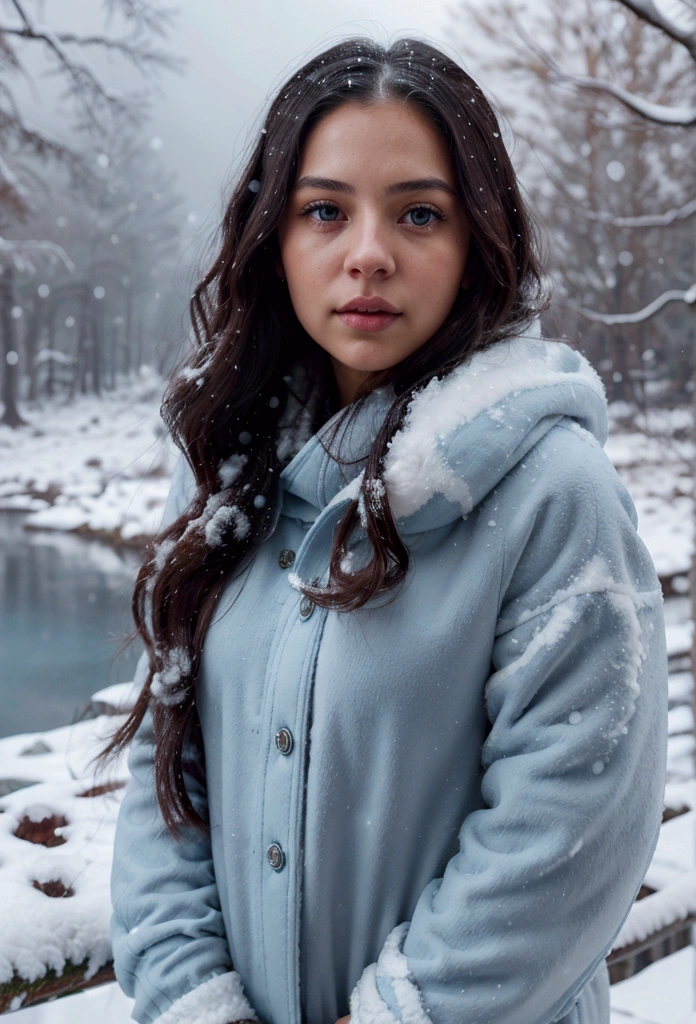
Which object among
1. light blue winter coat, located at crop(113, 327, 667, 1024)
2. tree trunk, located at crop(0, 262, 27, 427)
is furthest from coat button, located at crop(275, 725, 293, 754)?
tree trunk, located at crop(0, 262, 27, 427)

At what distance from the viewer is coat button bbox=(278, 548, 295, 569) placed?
97cm

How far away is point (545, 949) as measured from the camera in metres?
0.76

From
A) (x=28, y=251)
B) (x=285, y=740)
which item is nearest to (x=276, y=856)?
(x=285, y=740)

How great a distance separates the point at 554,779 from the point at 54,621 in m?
1.73

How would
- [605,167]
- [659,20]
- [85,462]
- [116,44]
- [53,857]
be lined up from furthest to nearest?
[605,167] < [85,462] < [116,44] < [659,20] < [53,857]

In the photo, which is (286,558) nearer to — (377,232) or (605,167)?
(377,232)

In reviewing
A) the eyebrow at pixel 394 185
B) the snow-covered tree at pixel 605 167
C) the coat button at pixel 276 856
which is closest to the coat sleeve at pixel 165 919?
the coat button at pixel 276 856

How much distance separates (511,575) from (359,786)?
0.91ft

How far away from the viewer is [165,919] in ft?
3.21

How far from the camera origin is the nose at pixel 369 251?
0.85m

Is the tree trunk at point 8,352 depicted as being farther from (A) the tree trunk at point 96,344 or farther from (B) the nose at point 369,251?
(B) the nose at point 369,251

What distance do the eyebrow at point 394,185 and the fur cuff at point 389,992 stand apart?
77 centimetres

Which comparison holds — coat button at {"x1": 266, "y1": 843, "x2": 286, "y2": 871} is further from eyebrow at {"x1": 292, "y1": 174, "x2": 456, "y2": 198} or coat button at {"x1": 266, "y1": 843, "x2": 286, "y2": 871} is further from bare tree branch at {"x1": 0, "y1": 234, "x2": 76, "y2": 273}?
bare tree branch at {"x1": 0, "y1": 234, "x2": 76, "y2": 273}

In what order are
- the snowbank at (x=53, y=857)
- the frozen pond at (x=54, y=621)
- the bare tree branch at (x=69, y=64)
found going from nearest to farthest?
the snowbank at (x=53, y=857) < the bare tree branch at (x=69, y=64) < the frozen pond at (x=54, y=621)
